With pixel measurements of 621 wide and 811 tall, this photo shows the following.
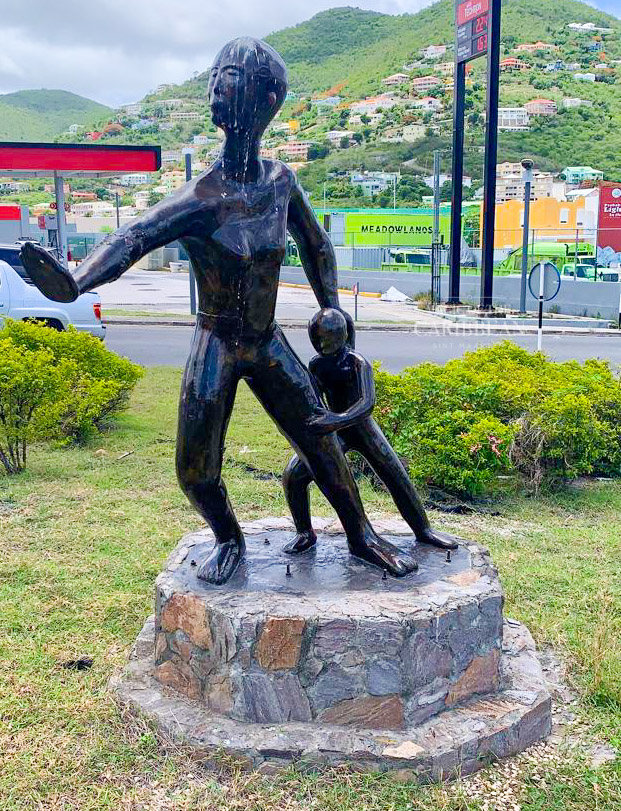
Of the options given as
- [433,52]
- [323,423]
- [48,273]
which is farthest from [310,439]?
[433,52]

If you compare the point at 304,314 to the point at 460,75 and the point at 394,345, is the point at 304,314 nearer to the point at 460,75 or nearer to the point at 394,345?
the point at 394,345

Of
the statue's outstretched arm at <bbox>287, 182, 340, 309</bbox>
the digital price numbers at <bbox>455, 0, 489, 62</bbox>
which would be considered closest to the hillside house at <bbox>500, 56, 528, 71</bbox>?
the digital price numbers at <bbox>455, 0, 489, 62</bbox>

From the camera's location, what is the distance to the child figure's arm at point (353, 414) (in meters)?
3.39

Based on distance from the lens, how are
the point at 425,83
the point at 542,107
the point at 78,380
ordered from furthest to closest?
1. the point at 425,83
2. the point at 542,107
3. the point at 78,380

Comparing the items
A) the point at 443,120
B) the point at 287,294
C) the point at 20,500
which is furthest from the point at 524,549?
the point at 443,120

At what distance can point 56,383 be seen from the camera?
6.59 meters

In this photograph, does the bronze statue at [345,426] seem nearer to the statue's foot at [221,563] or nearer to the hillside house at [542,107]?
the statue's foot at [221,563]

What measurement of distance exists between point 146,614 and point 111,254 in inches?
77.2

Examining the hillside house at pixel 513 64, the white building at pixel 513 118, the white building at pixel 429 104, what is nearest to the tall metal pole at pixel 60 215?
the white building at pixel 513 118

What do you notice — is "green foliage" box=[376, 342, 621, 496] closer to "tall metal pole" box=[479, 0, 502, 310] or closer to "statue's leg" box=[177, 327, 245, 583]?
"statue's leg" box=[177, 327, 245, 583]

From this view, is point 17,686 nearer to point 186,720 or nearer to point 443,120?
point 186,720

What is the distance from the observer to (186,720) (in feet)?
10.4

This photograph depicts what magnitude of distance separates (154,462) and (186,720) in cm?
385

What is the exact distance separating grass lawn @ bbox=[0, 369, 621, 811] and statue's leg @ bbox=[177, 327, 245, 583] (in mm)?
788
